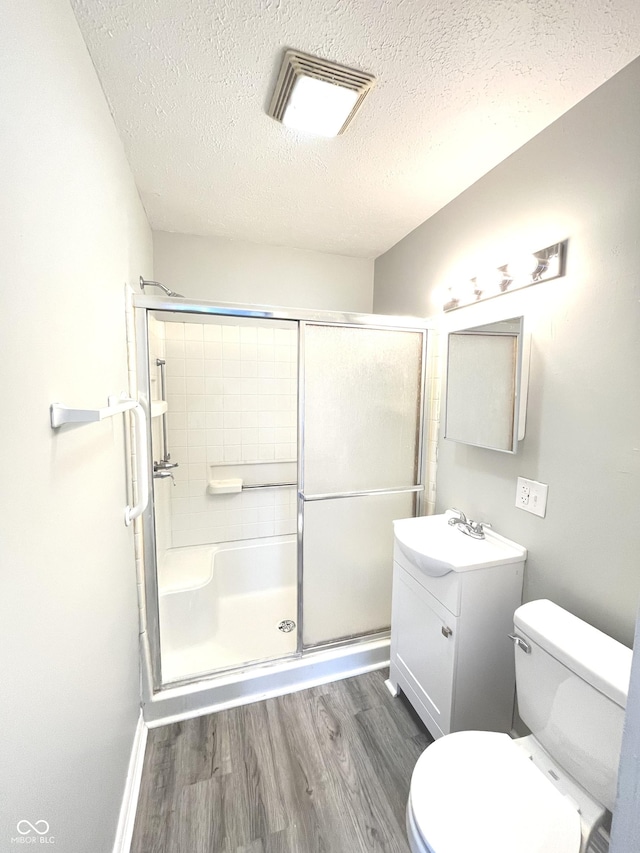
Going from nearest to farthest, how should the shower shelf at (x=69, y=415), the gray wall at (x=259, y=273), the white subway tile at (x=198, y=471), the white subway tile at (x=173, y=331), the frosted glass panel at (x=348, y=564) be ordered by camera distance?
the shower shelf at (x=69, y=415)
the frosted glass panel at (x=348, y=564)
the gray wall at (x=259, y=273)
the white subway tile at (x=173, y=331)
the white subway tile at (x=198, y=471)

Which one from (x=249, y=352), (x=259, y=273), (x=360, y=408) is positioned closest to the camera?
Result: (x=360, y=408)

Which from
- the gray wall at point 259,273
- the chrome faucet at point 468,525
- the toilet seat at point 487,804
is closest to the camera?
the toilet seat at point 487,804

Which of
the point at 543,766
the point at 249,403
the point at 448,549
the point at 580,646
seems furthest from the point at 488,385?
the point at 249,403

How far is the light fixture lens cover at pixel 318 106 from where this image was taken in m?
1.10

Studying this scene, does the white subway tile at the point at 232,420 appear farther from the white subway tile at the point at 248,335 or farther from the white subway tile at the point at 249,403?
the white subway tile at the point at 248,335

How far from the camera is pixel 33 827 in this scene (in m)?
0.60

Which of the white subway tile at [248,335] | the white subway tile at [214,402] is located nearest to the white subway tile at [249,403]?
the white subway tile at [214,402]

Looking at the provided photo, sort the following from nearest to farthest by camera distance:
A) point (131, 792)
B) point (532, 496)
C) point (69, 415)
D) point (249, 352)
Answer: point (69, 415) → point (131, 792) → point (532, 496) → point (249, 352)

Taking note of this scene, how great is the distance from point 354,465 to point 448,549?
0.64 metres

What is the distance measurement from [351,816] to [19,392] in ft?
5.69

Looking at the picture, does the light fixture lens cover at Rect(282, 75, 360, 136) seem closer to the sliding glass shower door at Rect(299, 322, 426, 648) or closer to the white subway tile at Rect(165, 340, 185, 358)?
the sliding glass shower door at Rect(299, 322, 426, 648)

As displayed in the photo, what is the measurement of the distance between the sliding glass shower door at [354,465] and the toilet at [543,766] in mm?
920

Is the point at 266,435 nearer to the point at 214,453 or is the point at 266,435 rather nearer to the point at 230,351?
the point at 214,453

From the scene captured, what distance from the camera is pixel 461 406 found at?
168cm
